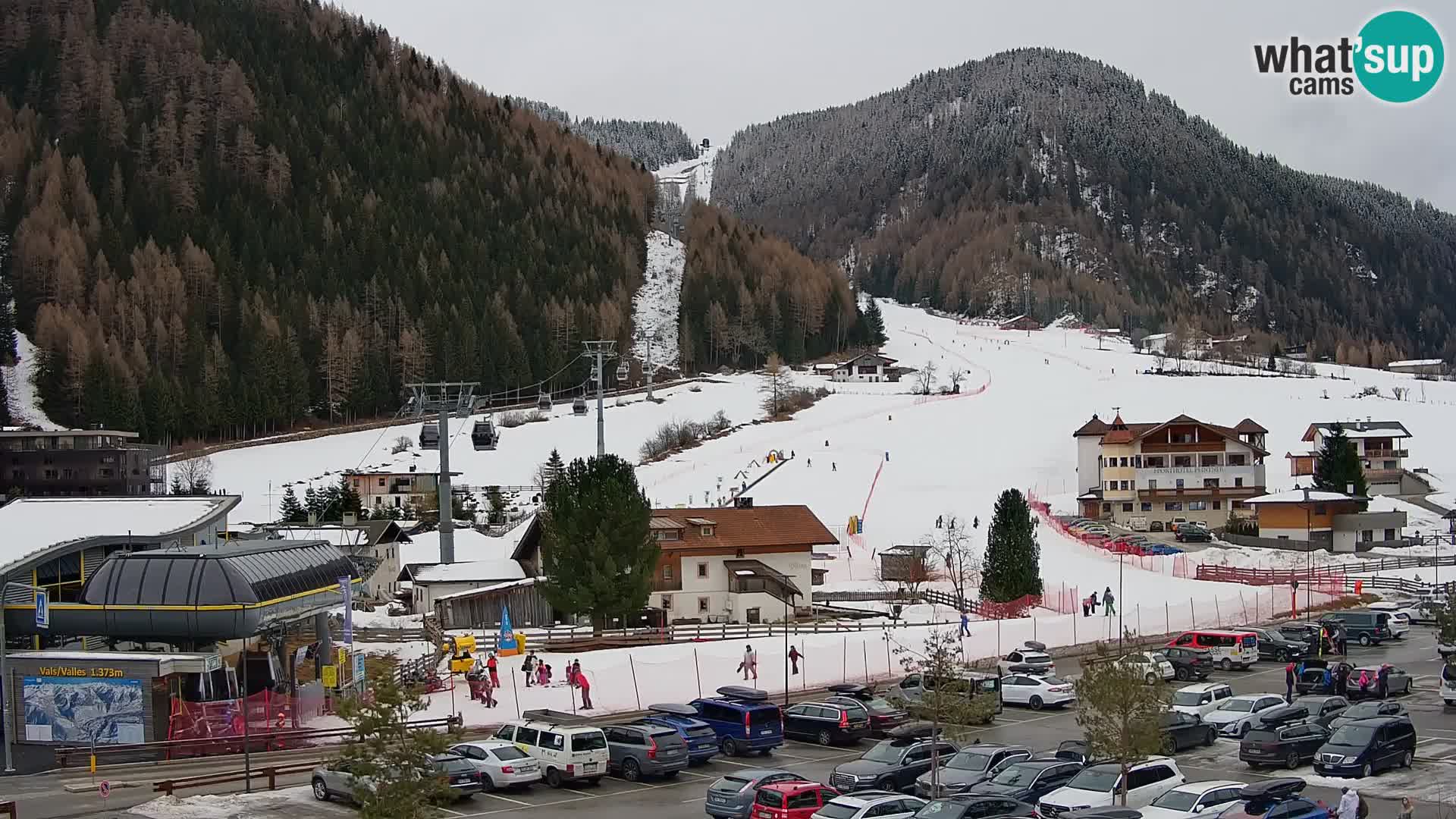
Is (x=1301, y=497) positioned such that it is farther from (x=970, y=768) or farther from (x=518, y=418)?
(x=518, y=418)

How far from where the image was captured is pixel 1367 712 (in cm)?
2881

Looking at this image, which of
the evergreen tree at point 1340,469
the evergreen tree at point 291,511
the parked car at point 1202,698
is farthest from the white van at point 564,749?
the evergreen tree at point 1340,469

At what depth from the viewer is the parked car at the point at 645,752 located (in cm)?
2681

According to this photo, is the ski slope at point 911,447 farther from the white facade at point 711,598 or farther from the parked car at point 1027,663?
the parked car at point 1027,663

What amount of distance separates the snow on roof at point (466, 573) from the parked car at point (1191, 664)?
2162 cm

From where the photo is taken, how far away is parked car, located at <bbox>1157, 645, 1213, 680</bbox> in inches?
1503

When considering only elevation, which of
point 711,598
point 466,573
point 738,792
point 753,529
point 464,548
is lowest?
point 738,792

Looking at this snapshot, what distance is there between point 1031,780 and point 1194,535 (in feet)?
157

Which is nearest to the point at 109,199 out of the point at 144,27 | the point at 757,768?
the point at 144,27

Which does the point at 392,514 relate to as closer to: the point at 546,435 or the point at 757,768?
the point at 546,435

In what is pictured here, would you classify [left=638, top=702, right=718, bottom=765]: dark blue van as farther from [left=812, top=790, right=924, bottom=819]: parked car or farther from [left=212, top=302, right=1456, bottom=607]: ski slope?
[left=212, top=302, right=1456, bottom=607]: ski slope

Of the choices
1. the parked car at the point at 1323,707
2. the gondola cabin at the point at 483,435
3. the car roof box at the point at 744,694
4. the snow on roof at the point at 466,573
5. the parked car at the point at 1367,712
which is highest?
the gondola cabin at the point at 483,435

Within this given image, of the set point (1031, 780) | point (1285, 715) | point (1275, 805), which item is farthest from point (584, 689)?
point (1275, 805)

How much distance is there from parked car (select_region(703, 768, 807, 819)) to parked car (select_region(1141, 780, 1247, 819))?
5.38 metres
